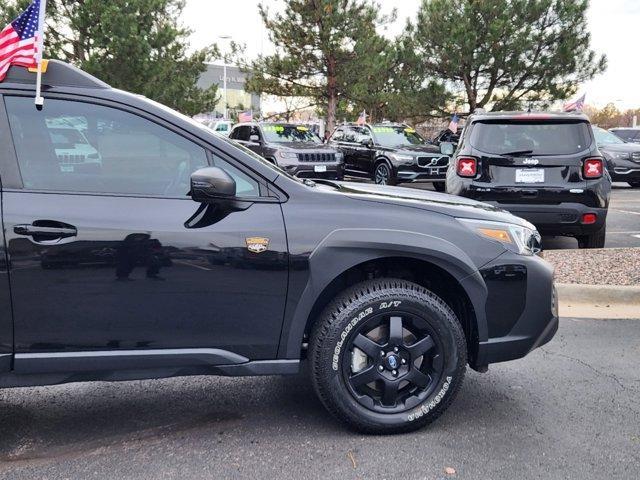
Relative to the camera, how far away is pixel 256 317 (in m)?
2.96

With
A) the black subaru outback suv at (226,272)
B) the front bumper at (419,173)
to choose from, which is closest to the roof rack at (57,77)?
the black subaru outback suv at (226,272)

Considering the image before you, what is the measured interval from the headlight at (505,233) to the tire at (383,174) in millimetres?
10680

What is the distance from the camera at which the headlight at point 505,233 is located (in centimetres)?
317

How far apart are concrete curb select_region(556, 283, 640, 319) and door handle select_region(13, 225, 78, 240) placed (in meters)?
4.20

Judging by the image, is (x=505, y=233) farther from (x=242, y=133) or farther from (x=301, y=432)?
(x=242, y=133)

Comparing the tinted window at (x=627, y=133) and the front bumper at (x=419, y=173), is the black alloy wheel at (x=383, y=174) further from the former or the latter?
the tinted window at (x=627, y=133)

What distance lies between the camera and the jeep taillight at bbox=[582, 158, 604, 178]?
21.6 ft

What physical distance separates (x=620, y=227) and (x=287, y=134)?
769 centimetres

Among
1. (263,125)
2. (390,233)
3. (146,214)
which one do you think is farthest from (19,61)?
(263,125)

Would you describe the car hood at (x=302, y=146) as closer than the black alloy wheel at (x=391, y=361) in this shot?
No

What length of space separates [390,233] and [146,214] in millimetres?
1158

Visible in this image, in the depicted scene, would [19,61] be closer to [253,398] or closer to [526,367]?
[253,398]

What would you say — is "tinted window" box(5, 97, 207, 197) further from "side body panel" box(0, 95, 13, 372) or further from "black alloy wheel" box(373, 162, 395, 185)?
"black alloy wheel" box(373, 162, 395, 185)

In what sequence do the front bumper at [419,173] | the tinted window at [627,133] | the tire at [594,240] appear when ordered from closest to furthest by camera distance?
the tire at [594,240] < the front bumper at [419,173] < the tinted window at [627,133]
